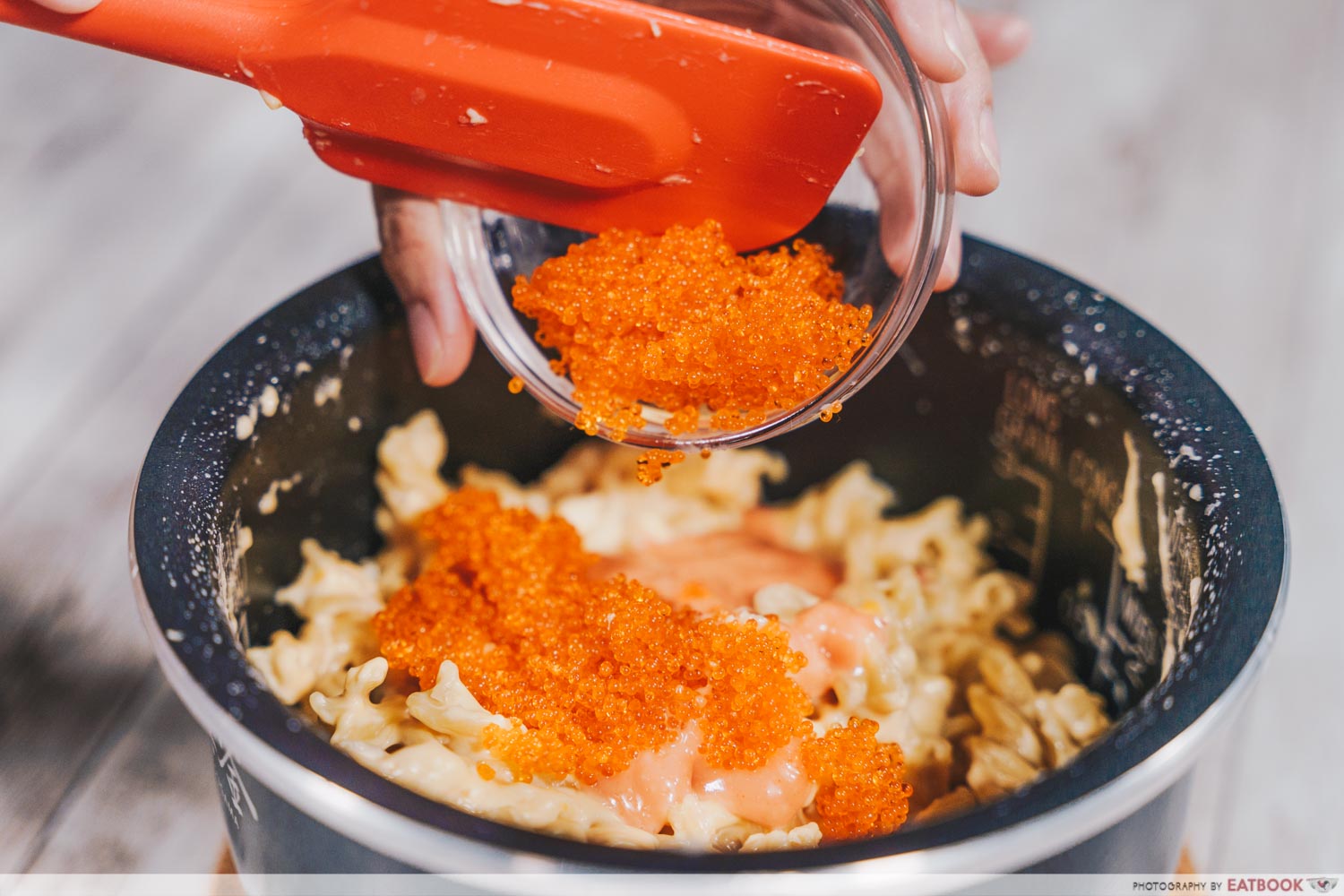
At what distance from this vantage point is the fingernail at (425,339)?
2.51ft

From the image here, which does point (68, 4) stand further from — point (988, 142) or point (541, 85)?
point (988, 142)

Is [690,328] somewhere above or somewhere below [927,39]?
below

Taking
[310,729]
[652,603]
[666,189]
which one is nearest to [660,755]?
[652,603]

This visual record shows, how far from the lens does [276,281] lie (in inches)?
48.6

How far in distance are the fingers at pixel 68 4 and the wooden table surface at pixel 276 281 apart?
0.50 m

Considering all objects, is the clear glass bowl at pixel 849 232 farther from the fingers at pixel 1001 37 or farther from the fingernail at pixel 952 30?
the fingers at pixel 1001 37

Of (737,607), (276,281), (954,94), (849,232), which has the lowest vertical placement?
(276,281)

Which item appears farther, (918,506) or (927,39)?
(918,506)

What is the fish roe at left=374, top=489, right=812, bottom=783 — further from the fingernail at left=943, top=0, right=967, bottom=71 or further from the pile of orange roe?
the fingernail at left=943, top=0, right=967, bottom=71

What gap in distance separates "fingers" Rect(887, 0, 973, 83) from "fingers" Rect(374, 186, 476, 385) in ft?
1.00

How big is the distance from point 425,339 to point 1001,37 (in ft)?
1.55

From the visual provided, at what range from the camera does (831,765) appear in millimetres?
628

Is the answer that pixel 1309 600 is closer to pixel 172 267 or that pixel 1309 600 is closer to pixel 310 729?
pixel 310 729

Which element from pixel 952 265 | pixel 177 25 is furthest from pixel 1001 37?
pixel 177 25
